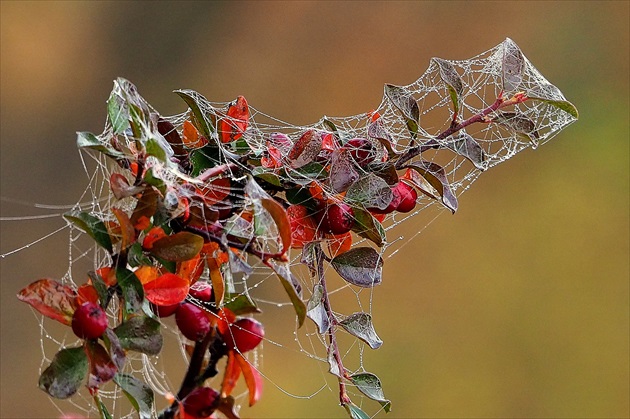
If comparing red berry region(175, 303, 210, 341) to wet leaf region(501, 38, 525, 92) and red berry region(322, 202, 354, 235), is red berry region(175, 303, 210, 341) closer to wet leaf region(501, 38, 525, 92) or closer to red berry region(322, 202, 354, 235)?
red berry region(322, 202, 354, 235)

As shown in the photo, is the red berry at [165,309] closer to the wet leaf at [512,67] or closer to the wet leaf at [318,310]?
the wet leaf at [318,310]

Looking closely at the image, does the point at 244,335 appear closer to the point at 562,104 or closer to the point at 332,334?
the point at 332,334

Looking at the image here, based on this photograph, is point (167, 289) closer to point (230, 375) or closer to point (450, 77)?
point (230, 375)

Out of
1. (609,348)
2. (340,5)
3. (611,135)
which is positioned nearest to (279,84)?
(340,5)

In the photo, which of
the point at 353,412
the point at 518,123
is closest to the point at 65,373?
the point at 353,412

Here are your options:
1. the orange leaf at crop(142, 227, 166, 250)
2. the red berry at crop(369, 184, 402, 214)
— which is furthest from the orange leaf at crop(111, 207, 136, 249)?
the red berry at crop(369, 184, 402, 214)

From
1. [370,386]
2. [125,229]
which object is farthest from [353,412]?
[125,229]

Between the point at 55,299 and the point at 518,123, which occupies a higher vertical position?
the point at 518,123
